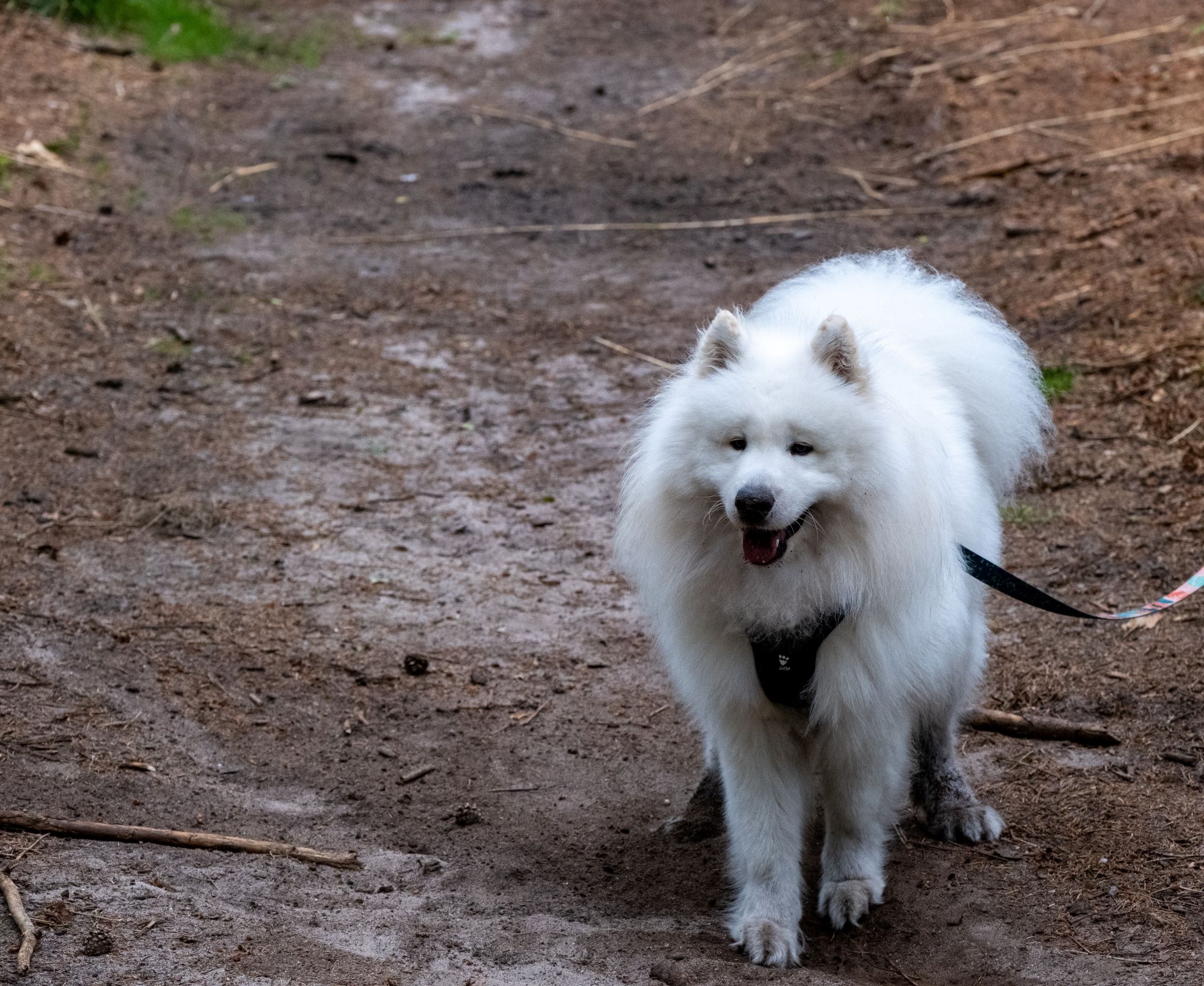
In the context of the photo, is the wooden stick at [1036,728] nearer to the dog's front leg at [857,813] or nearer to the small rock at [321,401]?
the dog's front leg at [857,813]

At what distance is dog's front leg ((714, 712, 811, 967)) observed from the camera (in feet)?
12.4

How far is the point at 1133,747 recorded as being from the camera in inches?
183

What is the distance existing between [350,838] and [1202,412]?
15.0ft

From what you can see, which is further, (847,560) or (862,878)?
(862,878)

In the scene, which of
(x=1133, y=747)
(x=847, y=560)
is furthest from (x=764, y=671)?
(x=1133, y=747)

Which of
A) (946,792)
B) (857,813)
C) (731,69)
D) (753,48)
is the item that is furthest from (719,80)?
(857,813)

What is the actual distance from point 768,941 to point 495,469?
372 centimetres

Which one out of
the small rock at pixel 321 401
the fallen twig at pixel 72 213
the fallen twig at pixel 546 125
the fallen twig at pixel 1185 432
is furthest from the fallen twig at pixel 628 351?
the fallen twig at pixel 72 213

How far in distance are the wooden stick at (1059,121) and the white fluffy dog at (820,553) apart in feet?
22.1

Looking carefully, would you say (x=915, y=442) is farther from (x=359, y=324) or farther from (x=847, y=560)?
(x=359, y=324)

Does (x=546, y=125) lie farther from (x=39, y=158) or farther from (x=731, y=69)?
(x=39, y=158)

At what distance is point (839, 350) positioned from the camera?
3475 mm

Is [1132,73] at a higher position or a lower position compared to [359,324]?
higher

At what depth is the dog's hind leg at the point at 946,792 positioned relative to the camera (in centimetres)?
432
